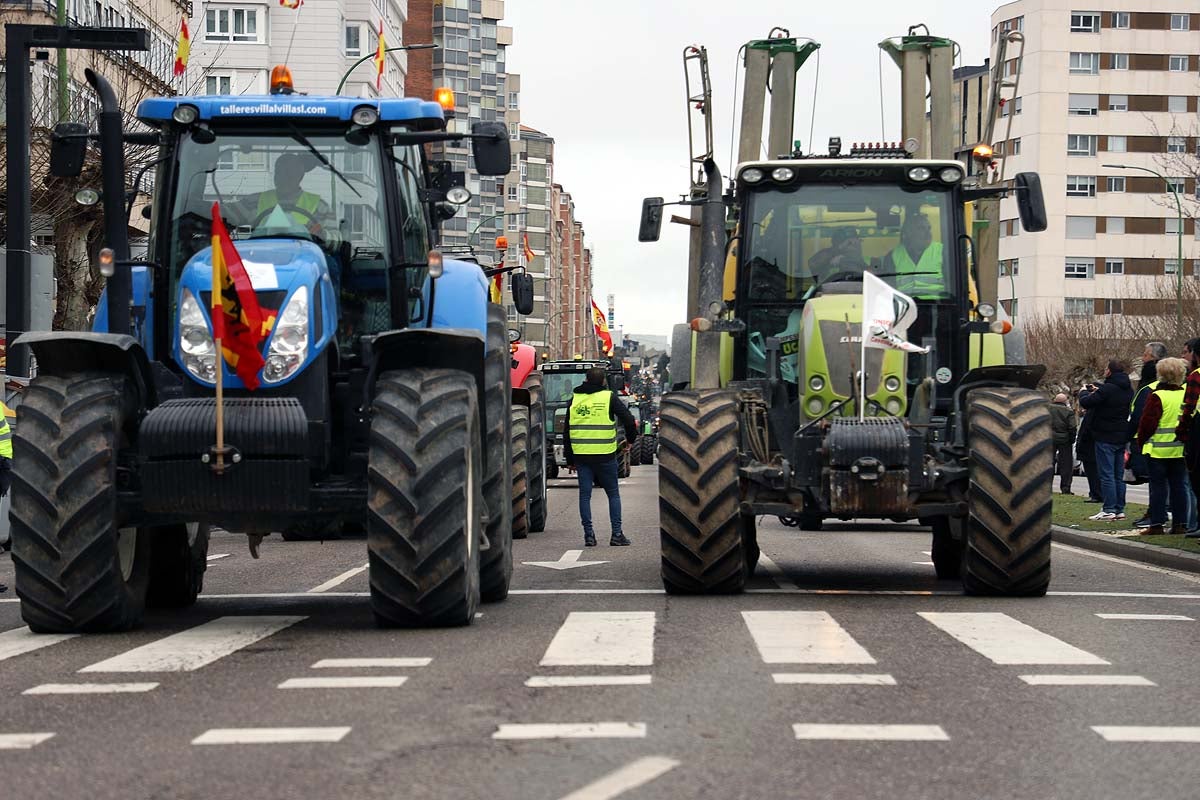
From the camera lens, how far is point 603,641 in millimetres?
9898

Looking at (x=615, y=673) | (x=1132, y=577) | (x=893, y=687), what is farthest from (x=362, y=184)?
(x=1132, y=577)

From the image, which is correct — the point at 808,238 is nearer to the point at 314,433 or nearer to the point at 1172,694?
the point at 314,433

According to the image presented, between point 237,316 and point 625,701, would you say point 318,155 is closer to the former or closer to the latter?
point 237,316

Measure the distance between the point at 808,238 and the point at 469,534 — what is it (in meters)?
4.72

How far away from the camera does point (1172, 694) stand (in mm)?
8094

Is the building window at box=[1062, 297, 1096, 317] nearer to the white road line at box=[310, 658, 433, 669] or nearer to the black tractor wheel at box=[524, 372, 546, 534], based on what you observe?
the black tractor wheel at box=[524, 372, 546, 534]

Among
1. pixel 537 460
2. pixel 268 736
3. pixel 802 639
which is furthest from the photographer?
pixel 537 460

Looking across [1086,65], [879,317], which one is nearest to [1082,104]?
[1086,65]

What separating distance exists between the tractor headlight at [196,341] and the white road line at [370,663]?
6.26ft

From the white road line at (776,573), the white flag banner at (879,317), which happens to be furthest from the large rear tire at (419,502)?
the white road line at (776,573)

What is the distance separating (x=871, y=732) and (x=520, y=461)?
13.2 meters

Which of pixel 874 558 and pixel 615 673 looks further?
pixel 874 558

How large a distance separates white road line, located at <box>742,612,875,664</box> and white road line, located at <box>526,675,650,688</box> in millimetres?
881

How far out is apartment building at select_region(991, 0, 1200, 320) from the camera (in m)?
101
